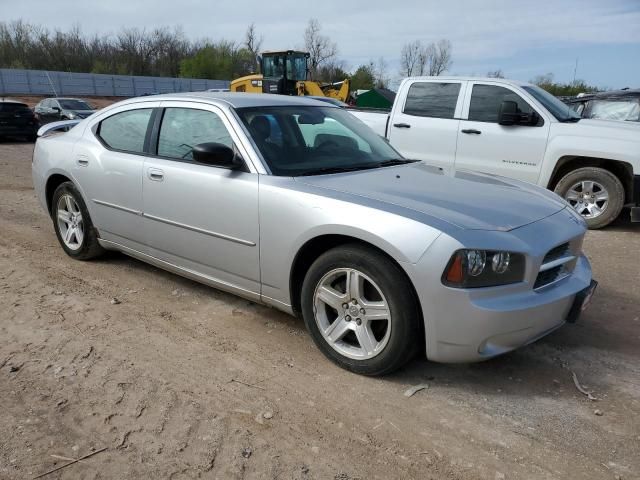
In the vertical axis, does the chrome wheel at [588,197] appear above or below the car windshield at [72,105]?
below

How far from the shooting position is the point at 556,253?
2.96 m

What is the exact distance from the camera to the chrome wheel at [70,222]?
489 centimetres

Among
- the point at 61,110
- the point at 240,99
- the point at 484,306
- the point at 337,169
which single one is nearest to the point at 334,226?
the point at 337,169

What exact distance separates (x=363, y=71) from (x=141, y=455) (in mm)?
63338

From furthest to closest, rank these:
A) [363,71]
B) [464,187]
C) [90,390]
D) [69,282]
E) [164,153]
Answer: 1. [363,71]
2. [69,282]
3. [164,153]
4. [464,187]
5. [90,390]

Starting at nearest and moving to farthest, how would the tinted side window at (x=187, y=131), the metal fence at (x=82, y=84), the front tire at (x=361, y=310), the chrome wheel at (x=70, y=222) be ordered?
the front tire at (x=361, y=310) < the tinted side window at (x=187, y=131) < the chrome wheel at (x=70, y=222) < the metal fence at (x=82, y=84)

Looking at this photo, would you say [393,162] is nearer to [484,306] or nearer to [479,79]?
[484,306]

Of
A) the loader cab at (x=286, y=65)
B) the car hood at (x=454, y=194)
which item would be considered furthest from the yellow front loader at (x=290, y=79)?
the car hood at (x=454, y=194)

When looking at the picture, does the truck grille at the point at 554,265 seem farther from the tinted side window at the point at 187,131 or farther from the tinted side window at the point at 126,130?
the tinted side window at the point at 126,130

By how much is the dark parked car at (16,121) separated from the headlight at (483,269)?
18.3 meters

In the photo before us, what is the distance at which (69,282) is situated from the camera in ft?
14.6

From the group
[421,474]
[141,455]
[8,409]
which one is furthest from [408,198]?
[8,409]

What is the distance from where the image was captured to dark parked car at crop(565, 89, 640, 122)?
28.1 ft

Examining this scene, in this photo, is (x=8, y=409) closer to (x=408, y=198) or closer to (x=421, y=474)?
(x=421, y=474)
